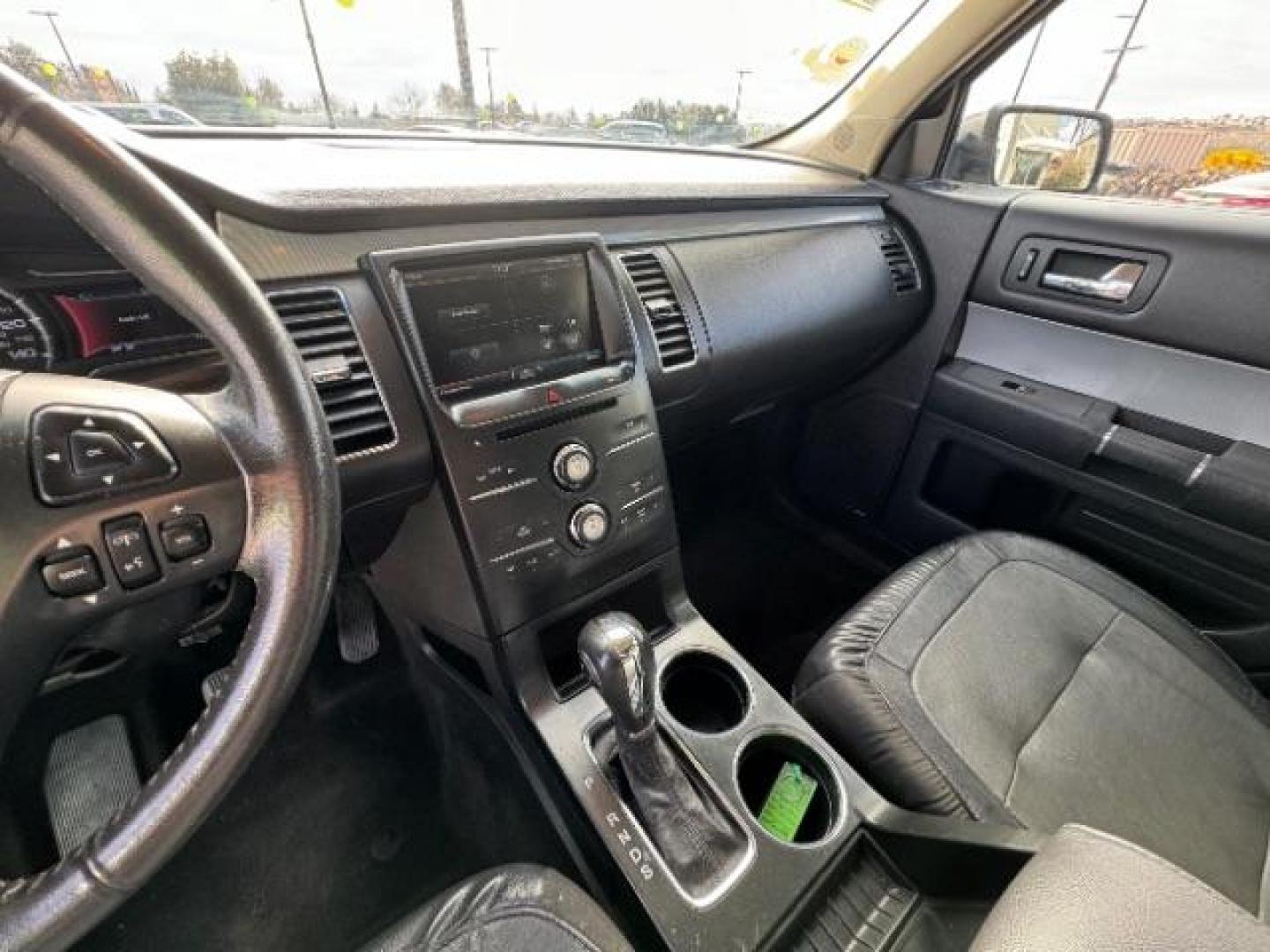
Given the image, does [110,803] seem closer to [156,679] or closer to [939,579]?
[156,679]

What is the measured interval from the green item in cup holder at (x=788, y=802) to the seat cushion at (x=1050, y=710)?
3.6 inches

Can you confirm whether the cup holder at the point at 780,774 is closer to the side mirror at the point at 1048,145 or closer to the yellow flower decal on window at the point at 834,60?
the side mirror at the point at 1048,145

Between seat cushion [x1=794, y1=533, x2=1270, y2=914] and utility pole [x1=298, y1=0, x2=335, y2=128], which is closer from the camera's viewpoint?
seat cushion [x1=794, y1=533, x2=1270, y2=914]

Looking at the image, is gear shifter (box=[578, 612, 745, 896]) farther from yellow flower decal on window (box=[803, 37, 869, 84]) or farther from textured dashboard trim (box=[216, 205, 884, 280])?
yellow flower decal on window (box=[803, 37, 869, 84])

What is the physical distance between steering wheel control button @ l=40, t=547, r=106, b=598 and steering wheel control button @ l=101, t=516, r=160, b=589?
0.01 meters

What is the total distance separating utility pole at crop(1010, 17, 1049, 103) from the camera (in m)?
1.35

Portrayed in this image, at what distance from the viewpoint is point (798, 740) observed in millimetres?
842

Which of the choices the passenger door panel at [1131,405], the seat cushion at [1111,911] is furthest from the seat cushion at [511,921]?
the passenger door panel at [1131,405]

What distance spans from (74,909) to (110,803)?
0.75 metres

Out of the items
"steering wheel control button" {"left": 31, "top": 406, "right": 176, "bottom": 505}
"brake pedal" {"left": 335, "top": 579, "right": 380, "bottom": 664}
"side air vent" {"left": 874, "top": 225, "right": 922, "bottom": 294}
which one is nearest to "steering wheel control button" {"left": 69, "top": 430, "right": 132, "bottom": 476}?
"steering wheel control button" {"left": 31, "top": 406, "right": 176, "bottom": 505}

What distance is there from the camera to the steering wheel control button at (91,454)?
1.39 ft

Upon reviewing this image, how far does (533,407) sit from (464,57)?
0.80 m

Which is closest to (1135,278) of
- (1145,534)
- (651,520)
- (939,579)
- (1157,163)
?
(1157,163)

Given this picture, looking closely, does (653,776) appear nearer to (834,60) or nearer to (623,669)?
(623,669)
